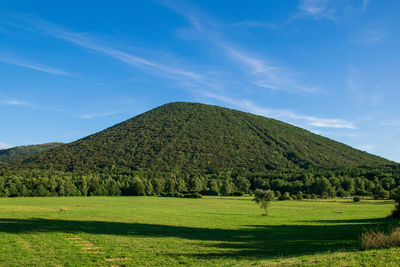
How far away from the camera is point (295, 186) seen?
419 feet

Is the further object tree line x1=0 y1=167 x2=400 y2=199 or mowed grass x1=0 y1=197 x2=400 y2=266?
tree line x1=0 y1=167 x2=400 y2=199

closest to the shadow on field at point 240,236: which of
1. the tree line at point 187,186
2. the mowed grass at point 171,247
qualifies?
the mowed grass at point 171,247

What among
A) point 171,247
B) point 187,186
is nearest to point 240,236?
point 171,247

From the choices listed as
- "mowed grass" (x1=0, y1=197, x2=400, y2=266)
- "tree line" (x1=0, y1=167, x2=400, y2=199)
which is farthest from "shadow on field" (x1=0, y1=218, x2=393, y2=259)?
"tree line" (x1=0, y1=167, x2=400, y2=199)

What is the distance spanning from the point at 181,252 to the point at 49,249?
10.3 m

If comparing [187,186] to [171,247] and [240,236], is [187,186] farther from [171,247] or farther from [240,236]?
[171,247]

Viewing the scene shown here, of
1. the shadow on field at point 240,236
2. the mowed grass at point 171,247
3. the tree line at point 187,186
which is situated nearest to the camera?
the mowed grass at point 171,247

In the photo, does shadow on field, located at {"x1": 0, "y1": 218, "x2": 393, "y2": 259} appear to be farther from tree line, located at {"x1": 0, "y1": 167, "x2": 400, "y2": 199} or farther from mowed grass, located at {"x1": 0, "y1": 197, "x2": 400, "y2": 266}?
tree line, located at {"x1": 0, "y1": 167, "x2": 400, "y2": 199}

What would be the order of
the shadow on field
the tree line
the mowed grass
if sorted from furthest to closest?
the tree line, the shadow on field, the mowed grass

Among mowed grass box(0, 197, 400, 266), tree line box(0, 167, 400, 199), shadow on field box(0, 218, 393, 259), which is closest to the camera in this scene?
mowed grass box(0, 197, 400, 266)

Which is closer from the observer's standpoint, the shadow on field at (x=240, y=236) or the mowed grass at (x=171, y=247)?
the mowed grass at (x=171, y=247)

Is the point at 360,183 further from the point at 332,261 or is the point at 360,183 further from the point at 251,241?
the point at 332,261

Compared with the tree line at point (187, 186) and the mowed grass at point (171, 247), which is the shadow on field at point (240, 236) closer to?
the mowed grass at point (171, 247)

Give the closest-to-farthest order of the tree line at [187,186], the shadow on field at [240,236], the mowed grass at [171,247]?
the mowed grass at [171,247] < the shadow on field at [240,236] < the tree line at [187,186]
